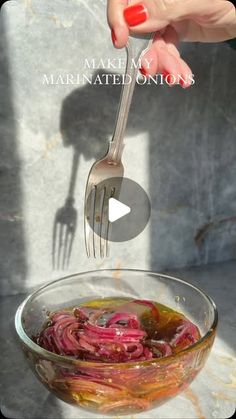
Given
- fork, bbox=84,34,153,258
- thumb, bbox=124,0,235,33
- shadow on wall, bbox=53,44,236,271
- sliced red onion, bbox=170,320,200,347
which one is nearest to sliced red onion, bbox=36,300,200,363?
sliced red onion, bbox=170,320,200,347

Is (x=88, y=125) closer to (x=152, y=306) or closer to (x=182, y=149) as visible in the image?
(x=182, y=149)

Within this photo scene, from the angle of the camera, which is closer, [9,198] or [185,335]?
[185,335]

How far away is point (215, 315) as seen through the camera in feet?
2.41

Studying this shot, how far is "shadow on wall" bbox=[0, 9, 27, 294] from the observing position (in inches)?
35.3

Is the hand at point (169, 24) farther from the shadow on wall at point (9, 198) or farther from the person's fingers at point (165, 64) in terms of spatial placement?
the shadow on wall at point (9, 198)

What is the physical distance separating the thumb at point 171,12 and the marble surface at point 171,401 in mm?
446

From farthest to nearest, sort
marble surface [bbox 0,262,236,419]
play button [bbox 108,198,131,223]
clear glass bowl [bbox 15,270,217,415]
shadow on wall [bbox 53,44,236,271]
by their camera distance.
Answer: shadow on wall [bbox 53,44,236,271] → play button [bbox 108,198,131,223] → marble surface [bbox 0,262,236,419] → clear glass bowl [bbox 15,270,217,415]

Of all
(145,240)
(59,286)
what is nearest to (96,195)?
(59,286)

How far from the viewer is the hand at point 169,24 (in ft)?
2.27

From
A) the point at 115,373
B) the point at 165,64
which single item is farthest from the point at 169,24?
the point at 115,373

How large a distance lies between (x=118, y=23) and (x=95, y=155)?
0.32m

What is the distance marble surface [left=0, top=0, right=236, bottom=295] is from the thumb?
8.0 inches

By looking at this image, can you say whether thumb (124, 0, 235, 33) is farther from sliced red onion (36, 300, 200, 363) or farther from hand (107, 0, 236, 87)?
sliced red onion (36, 300, 200, 363)

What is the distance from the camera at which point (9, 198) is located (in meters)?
0.95
